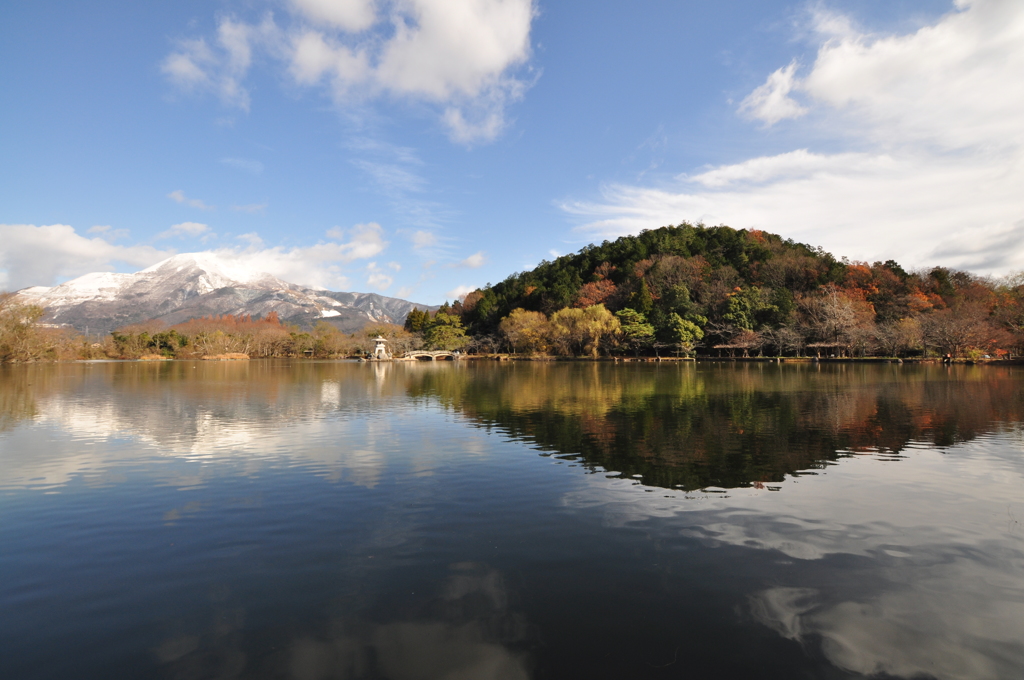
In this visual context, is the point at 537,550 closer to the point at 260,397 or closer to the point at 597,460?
the point at 597,460

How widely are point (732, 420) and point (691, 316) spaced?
55462 mm

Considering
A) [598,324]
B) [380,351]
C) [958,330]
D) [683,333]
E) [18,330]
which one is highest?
[598,324]

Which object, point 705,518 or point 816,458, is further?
point 816,458

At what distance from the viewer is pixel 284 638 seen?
4727 millimetres

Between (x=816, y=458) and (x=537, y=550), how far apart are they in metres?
8.56

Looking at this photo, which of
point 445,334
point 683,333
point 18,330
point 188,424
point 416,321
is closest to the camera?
point 188,424

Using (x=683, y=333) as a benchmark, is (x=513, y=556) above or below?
below

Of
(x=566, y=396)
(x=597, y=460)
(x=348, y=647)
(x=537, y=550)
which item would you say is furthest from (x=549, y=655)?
(x=566, y=396)

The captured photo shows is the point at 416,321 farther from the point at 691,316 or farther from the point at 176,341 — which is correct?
the point at 691,316

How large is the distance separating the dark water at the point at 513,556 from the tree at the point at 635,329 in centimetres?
5531

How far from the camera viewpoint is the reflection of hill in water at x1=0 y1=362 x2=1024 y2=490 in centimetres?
1195

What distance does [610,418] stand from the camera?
18109 millimetres

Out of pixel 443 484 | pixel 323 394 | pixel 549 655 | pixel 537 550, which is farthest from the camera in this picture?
pixel 323 394

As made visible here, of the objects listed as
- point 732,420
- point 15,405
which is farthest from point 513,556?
point 15,405
